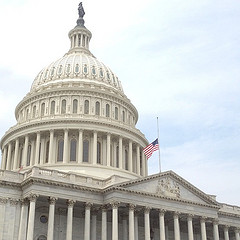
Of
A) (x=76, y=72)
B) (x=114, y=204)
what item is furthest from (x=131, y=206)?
(x=76, y=72)

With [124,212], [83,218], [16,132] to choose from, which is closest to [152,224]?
[124,212]

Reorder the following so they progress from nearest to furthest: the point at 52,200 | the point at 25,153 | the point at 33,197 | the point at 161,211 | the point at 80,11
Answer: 1. the point at 33,197
2. the point at 52,200
3. the point at 161,211
4. the point at 25,153
5. the point at 80,11

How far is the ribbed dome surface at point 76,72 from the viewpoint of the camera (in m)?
76.9

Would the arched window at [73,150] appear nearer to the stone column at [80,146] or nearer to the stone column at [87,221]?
the stone column at [80,146]

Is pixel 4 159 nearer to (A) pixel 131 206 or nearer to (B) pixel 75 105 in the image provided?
(B) pixel 75 105

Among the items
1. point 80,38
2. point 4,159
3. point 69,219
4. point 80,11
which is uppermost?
point 80,11

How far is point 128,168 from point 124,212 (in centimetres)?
1668

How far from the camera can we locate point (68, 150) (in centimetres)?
6606

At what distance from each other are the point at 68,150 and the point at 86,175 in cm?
1253

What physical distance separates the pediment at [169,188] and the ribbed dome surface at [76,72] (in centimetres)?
2776

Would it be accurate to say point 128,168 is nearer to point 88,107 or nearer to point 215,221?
point 88,107

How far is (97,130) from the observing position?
224 ft

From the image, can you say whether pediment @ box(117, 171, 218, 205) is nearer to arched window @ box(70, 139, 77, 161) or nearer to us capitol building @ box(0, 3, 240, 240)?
us capitol building @ box(0, 3, 240, 240)

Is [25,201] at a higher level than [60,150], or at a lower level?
lower
